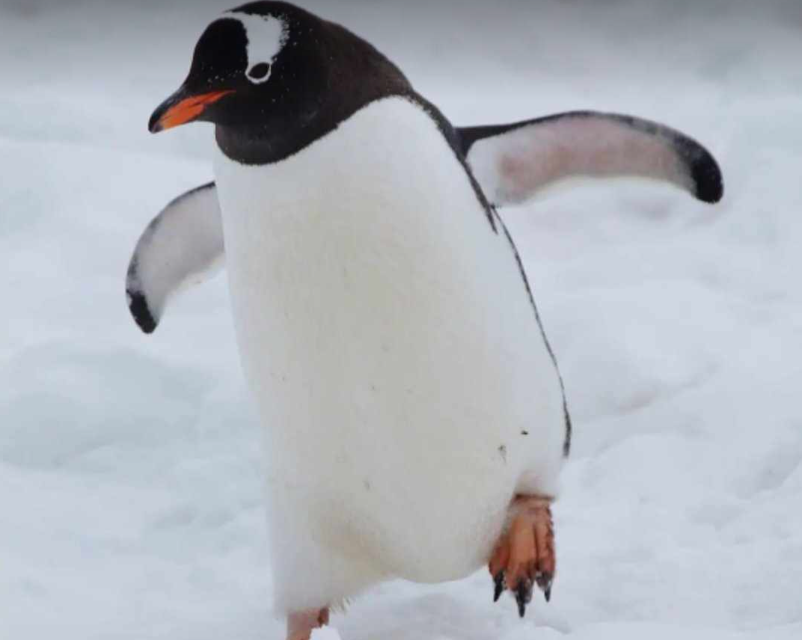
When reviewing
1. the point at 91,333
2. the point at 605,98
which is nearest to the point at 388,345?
the point at 91,333

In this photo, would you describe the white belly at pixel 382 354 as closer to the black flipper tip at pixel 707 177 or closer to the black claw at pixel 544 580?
the black claw at pixel 544 580

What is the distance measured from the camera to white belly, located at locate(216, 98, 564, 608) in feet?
4.54

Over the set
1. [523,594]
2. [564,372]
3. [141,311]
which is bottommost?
[523,594]

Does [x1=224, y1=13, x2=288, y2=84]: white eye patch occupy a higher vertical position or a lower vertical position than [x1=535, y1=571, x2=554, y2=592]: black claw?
higher

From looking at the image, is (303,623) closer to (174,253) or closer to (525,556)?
(525,556)

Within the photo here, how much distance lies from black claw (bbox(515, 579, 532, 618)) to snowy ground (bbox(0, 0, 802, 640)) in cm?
7

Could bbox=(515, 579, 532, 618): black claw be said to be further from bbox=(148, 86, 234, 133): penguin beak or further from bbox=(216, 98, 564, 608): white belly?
bbox=(148, 86, 234, 133): penguin beak

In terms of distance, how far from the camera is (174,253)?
6.04 ft

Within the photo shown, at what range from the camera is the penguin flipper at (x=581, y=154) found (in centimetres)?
171

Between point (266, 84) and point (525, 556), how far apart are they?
60 cm

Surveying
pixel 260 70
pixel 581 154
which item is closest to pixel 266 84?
pixel 260 70

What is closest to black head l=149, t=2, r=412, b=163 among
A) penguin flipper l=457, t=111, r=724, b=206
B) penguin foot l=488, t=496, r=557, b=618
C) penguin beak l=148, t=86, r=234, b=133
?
penguin beak l=148, t=86, r=234, b=133

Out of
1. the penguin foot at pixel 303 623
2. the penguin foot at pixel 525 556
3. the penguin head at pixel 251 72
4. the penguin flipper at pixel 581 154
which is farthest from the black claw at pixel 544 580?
the penguin head at pixel 251 72

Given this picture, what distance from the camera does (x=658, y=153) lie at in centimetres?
173
